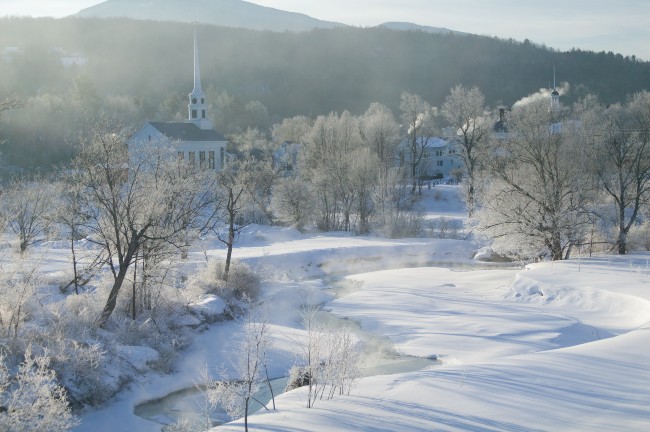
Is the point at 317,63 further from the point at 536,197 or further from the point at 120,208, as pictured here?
the point at 120,208

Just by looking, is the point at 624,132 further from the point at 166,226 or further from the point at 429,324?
the point at 166,226

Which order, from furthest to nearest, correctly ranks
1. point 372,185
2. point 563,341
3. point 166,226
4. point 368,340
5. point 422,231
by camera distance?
1. point 372,185
2. point 422,231
3. point 166,226
4. point 368,340
5. point 563,341

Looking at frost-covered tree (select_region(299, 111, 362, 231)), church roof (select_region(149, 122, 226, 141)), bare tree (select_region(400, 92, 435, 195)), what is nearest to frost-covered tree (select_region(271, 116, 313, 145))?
bare tree (select_region(400, 92, 435, 195))

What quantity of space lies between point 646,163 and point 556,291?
11.0m

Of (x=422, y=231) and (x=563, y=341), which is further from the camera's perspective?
(x=422, y=231)

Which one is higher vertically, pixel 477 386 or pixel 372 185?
pixel 372 185

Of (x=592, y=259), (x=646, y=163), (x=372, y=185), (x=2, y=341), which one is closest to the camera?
(x=2, y=341)

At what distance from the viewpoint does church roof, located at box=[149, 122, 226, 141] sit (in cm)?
4992

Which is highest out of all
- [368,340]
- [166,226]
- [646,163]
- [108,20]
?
[108,20]

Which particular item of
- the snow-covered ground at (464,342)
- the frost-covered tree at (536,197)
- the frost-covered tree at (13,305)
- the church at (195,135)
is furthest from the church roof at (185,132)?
the frost-covered tree at (13,305)

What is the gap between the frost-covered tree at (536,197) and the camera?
27219 millimetres

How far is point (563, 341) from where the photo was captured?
59.1 ft

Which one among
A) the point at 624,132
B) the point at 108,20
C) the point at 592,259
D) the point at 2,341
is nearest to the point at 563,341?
the point at 592,259

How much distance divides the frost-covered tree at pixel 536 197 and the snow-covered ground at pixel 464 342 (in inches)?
67.9
